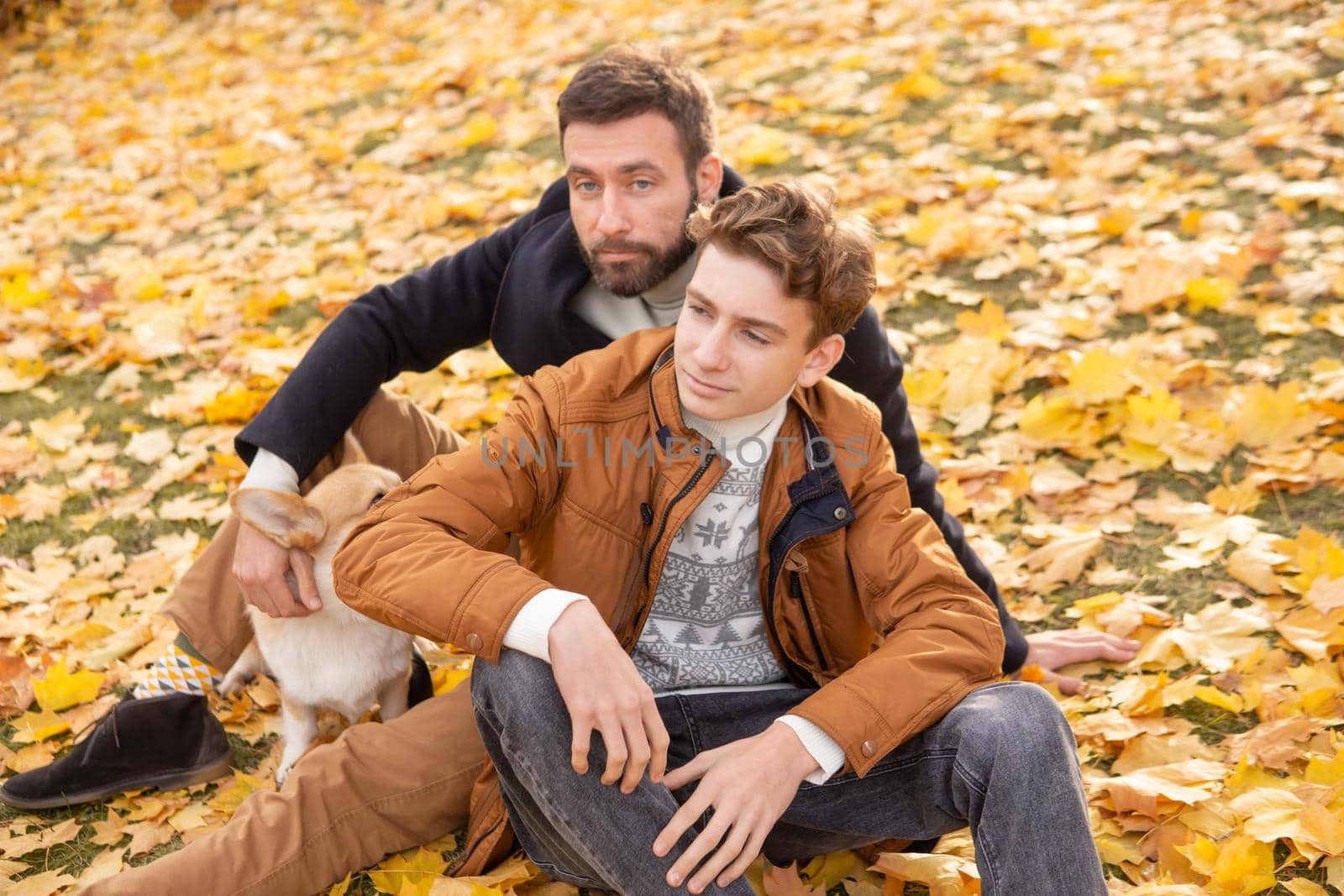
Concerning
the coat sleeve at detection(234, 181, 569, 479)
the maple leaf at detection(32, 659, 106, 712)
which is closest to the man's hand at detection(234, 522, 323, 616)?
the coat sleeve at detection(234, 181, 569, 479)

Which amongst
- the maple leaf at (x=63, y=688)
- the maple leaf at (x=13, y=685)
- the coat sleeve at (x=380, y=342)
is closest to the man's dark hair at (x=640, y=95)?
the coat sleeve at (x=380, y=342)

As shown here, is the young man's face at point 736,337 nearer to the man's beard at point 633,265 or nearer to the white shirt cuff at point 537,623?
the white shirt cuff at point 537,623

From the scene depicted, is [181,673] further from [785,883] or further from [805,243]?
[805,243]

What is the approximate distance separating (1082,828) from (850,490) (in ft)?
2.57

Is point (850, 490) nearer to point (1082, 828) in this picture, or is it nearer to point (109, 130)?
point (1082, 828)

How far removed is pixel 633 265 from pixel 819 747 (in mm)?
1417

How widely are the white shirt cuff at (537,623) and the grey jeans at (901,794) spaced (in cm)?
Result: 3

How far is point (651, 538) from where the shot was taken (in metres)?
2.32

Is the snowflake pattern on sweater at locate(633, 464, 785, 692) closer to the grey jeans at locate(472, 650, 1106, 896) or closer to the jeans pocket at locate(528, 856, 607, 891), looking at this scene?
the grey jeans at locate(472, 650, 1106, 896)

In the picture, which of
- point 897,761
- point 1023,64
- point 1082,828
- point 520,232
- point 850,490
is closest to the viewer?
point 1082,828

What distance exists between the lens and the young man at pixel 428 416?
2523mm

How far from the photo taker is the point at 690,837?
1.95 m

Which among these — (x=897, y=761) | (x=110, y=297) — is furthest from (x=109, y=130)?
(x=897, y=761)

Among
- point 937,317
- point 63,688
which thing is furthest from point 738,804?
point 937,317
